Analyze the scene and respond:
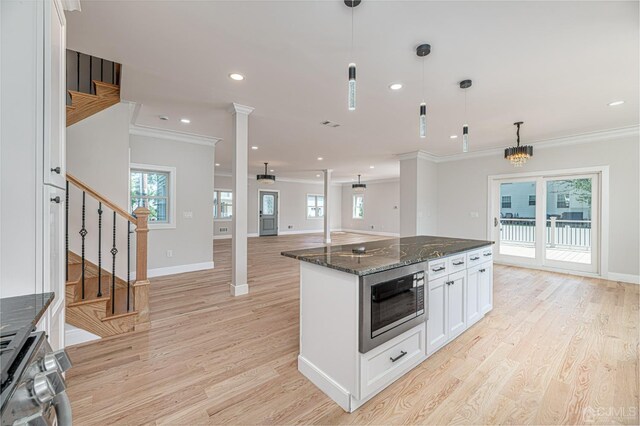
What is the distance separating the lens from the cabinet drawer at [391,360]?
1.75m

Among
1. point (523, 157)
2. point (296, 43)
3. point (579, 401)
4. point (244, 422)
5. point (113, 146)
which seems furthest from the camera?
point (523, 157)

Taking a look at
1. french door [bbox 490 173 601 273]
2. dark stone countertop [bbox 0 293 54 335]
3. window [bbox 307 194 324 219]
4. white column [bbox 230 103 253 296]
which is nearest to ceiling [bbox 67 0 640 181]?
white column [bbox 230 103 253 296]

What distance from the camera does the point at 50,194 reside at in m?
1.25

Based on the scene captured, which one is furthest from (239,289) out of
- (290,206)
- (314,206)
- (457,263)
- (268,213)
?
(314,206)

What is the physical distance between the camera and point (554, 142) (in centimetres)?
536

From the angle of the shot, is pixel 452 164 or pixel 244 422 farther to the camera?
pixel 452 164

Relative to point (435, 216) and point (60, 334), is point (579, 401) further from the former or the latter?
point (435, 216)

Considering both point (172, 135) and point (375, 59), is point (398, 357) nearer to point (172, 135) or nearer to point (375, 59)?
point (375, 59)

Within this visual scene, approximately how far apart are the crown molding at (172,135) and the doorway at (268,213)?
6131mm

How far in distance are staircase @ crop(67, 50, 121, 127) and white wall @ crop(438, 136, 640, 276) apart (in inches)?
275

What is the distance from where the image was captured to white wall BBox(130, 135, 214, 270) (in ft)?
16.1

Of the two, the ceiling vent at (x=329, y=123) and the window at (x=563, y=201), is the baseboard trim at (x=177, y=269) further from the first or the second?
the window at (x=563, y=201)

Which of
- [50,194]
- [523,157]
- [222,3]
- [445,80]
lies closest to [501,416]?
[50,194]

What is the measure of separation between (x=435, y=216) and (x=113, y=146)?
6950 millimetres
